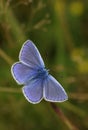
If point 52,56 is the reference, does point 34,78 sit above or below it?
above

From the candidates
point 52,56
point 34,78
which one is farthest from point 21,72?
point 52,56

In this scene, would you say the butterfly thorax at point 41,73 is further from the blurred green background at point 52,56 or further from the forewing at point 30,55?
the blurred green background at point 52,56

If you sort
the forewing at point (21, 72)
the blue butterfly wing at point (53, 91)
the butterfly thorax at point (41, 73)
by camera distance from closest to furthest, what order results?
the blue butterfly wing at point (53, 91), the forewing at point (21, 72), the butterfly thorax at point (41, 73)

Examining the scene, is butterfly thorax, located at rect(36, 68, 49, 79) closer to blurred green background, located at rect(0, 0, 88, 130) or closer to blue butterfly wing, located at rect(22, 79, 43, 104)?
blue butterfly wing, located at rect(22, 79, 43, 104)

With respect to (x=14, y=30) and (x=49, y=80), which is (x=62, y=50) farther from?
(x=49, y=80)

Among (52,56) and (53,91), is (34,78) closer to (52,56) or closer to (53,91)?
(53,91)

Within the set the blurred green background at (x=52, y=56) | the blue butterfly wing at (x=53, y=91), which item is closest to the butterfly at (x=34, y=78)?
the blue butterfly wing at (x=53, y=91)

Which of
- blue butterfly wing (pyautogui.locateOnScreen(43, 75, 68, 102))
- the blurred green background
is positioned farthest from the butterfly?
the blurred green background
